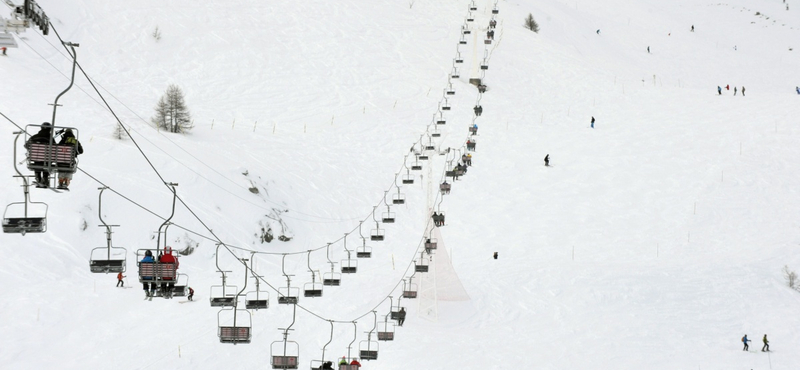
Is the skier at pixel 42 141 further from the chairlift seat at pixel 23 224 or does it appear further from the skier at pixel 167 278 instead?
the skier at pixel 167 278

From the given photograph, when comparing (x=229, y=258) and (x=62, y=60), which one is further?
(x=62, y=60)

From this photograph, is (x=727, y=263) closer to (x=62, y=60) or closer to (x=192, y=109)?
(x=192, y=109)

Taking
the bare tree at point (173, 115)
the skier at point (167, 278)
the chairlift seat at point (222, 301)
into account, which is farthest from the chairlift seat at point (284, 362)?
the bare tree at point (173, 115)

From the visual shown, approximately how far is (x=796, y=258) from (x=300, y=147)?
2852 cm

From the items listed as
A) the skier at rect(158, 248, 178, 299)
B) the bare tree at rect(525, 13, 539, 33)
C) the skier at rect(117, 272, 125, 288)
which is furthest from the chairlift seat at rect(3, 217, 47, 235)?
the bare tree at rect(525, 13, 539, 33)

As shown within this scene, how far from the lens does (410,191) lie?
50062 mm

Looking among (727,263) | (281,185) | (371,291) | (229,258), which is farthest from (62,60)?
(727,263)

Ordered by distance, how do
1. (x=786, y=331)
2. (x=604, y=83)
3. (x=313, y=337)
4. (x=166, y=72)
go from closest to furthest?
(x=313, y=337), (x=786, y=331), (x=166, y=72), (x=604, y=83)

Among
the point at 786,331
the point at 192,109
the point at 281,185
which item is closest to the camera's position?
the point at 786,331

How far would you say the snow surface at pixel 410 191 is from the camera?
33.0 meters

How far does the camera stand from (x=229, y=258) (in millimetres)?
40906

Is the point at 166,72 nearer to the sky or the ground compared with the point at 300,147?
nearer to the sky

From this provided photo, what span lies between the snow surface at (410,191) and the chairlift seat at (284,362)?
Answer: 812cm

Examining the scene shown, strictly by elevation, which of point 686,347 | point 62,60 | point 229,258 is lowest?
point 686,347
